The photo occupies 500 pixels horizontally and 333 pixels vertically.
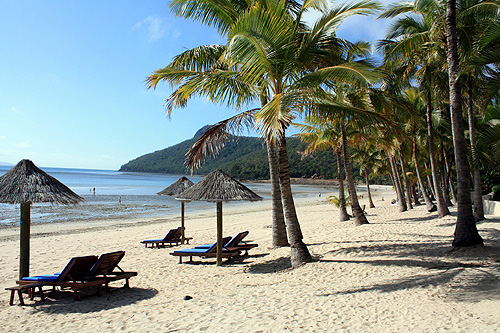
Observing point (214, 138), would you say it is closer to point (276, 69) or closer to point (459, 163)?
point (276, 69)

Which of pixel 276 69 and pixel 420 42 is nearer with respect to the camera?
pixel 276 69

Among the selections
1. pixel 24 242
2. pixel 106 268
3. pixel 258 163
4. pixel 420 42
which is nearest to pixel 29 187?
pixel 24 242

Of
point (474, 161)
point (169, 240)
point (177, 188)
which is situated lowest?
point (169, 240)

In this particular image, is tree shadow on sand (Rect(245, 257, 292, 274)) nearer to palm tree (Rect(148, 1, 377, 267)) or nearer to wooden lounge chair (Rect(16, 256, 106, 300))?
palm tree (Rect(148, 1, 377, 267))

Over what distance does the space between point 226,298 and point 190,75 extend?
4.80m

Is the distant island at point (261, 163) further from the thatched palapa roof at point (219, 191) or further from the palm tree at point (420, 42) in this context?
the thatched palapa roof at point (219, 191)

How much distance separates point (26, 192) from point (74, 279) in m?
1.92

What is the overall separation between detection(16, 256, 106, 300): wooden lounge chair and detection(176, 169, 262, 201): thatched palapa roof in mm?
2818

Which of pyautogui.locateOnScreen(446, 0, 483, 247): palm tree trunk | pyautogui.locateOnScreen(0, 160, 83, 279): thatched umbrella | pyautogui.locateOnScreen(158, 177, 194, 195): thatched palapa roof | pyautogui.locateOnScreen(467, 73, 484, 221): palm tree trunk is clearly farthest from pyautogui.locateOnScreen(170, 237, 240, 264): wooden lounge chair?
pyautogui.locateOnScreen(467, 73, 484, 221): palm tree trunk

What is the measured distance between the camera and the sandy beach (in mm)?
4129

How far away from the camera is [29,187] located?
6.73 m

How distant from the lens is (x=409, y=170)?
26047 millimetres

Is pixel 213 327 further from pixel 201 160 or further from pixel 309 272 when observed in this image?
pixel 201 160

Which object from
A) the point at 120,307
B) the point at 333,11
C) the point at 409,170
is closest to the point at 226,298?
the point at 120,307
